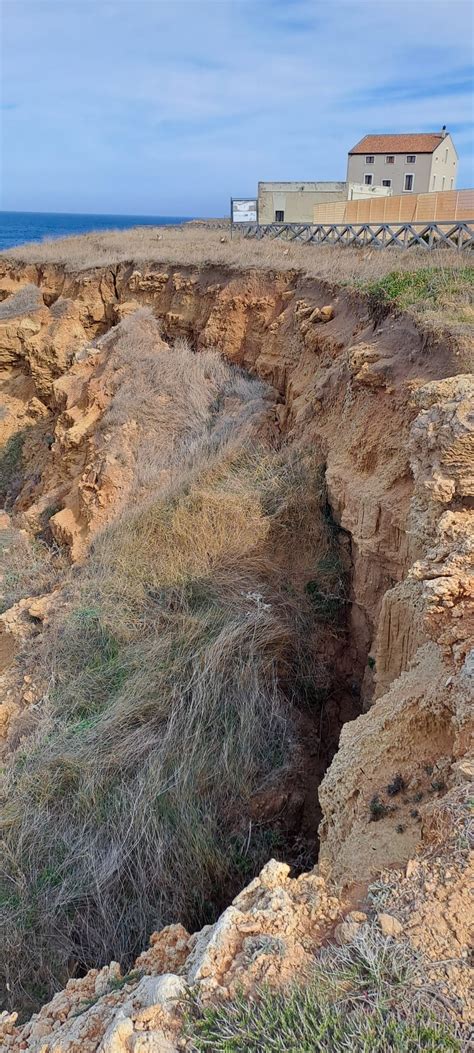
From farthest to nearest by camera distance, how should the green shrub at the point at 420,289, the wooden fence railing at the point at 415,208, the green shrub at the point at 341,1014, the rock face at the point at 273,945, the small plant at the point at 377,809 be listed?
1. the wooden fence railing at the point at 415,208
2. the green shrub at the point at 420,289
3. the small plant at the point at 377,809
4. the rock face at the point at 273,945
5. the green shrub at the point at 341,1014

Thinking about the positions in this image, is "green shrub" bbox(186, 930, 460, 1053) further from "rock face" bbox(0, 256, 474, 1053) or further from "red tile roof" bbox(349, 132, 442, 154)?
"red tile roof" bbox(349, 132, 442, 154)

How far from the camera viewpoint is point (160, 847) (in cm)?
348

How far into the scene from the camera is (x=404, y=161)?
33500 mm

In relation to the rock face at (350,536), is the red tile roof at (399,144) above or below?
above

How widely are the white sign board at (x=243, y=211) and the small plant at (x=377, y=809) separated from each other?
19.8 meters

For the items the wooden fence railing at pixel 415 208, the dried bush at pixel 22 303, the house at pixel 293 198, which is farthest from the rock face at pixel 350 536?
the house at pixel 293 198

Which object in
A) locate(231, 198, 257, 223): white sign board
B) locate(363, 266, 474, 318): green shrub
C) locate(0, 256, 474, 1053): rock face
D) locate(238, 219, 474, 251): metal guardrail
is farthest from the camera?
locate(231, 198, 257, 223): white sign board

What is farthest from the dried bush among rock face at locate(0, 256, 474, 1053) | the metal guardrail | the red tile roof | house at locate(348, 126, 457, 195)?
the red tile roof

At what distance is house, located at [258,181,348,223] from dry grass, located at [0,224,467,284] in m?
9.01

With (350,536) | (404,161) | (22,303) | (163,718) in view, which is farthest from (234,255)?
(404,161)

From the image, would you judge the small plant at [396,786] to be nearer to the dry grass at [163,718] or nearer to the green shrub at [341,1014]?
the green shrub at [341,1014]

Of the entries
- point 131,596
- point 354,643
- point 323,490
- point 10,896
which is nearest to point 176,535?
point 131,596

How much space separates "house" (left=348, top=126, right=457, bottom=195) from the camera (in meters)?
33.1

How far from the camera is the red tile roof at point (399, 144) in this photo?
32.9 metres
